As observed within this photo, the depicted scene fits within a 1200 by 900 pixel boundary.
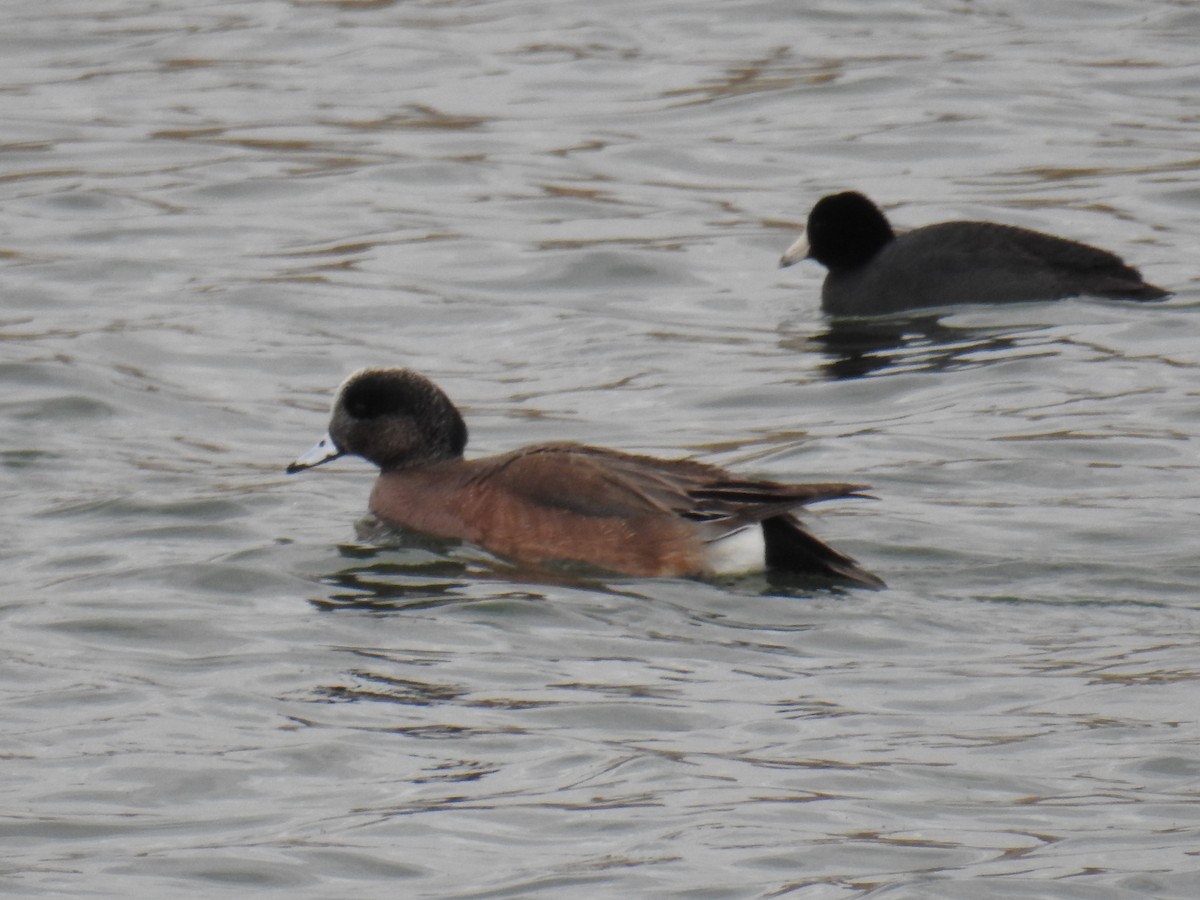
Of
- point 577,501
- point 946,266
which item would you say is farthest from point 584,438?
point 946,266

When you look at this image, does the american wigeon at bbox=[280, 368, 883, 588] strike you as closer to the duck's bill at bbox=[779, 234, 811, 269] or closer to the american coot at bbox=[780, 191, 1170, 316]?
the american coot at bbox=[780, 191, 1170, 316]

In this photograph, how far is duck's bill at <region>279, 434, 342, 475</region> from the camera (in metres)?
9.61

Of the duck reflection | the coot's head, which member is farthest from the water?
the coot's head

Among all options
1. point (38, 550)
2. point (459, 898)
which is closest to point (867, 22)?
point (38, 550)

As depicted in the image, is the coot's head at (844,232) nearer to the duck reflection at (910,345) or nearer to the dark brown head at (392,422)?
the duck reflection at (910,345)

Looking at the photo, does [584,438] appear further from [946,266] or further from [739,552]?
[946,266]

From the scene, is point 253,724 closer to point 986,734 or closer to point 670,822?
point 670,822

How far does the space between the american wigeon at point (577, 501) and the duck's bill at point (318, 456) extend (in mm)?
31

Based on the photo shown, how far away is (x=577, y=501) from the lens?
28.6 feet

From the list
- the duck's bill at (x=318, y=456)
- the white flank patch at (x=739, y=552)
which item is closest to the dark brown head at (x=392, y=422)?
the duck's bill at (x=318, y=456)

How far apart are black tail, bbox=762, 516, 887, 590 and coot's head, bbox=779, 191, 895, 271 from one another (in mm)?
4966

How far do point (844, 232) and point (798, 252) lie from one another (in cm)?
32

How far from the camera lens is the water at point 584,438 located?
20.5 ft

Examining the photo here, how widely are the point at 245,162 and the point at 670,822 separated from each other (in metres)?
10.9
